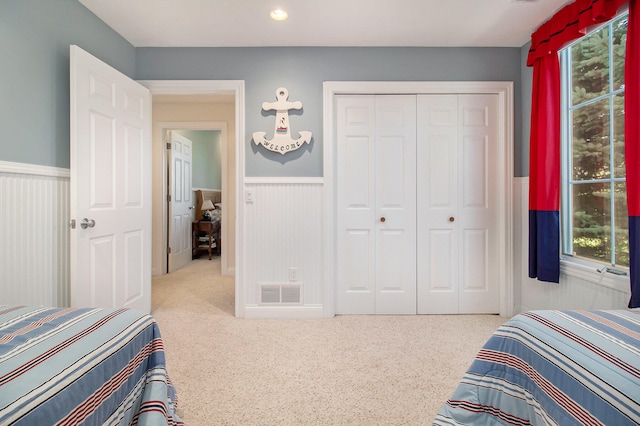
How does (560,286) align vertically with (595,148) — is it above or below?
below

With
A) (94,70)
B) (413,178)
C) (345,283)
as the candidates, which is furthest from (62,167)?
(413,178)

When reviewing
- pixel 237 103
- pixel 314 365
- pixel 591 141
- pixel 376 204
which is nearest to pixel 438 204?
pixel 376 204

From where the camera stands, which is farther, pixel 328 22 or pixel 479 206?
pixel 479 206

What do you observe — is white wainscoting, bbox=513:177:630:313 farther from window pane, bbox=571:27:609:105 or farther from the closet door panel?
the closet door panel

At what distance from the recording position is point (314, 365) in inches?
78.0

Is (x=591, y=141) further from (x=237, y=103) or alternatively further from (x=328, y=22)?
(x=237, y=103)

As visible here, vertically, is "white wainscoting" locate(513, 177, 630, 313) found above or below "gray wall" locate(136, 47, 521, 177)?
below

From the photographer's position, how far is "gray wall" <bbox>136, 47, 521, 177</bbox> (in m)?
2.81

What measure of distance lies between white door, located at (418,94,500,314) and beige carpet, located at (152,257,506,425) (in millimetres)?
230

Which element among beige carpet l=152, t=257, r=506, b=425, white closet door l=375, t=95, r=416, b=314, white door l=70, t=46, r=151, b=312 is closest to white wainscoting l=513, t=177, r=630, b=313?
beige carpet l=152, t=257, r=506, b=425

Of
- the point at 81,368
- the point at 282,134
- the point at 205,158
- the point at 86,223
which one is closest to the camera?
the point at 81,368

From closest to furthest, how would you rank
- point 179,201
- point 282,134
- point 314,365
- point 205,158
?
point 314,365
point 282,134
point 179,201
point 205,158

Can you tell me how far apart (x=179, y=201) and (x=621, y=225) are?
4.95m

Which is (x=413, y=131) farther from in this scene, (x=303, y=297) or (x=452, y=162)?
(x=303, y=297)
